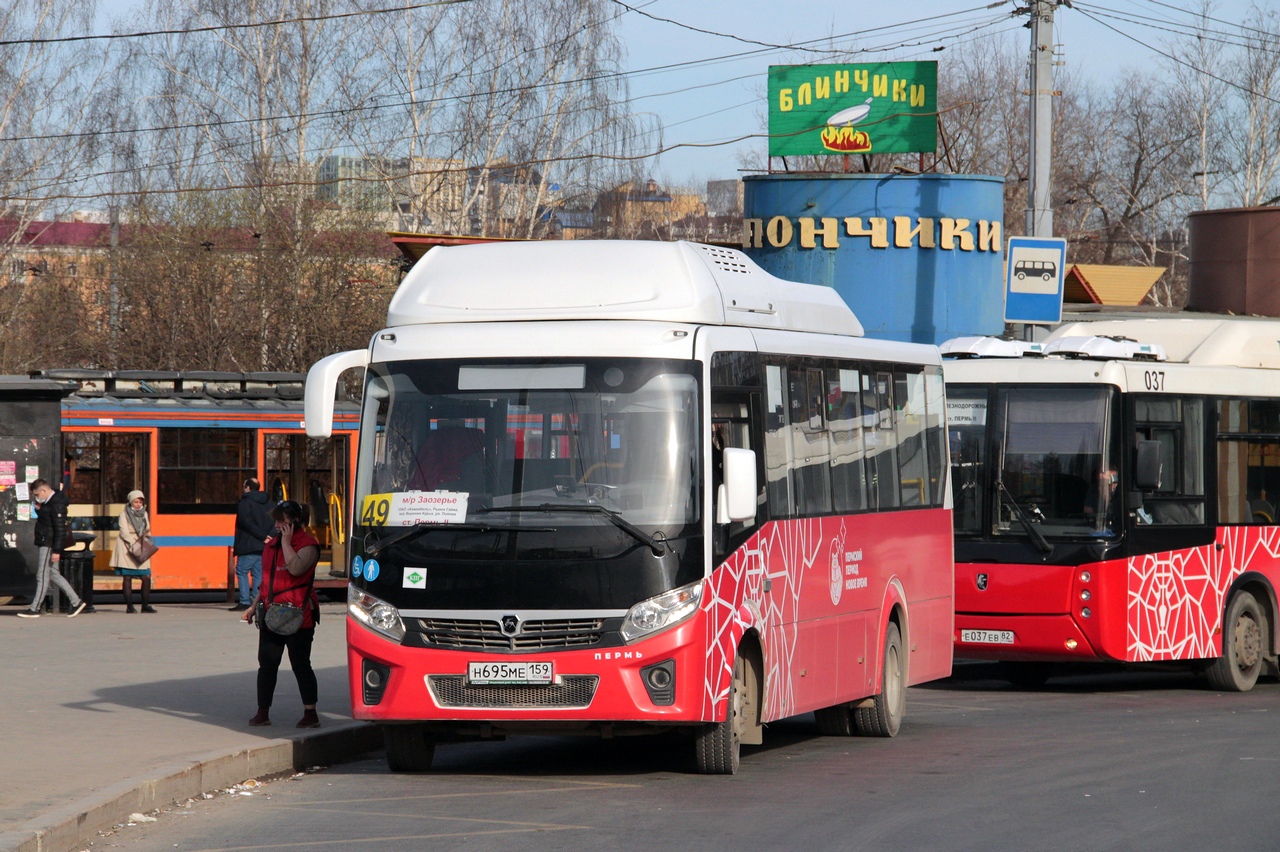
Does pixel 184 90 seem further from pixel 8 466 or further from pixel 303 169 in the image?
pixel 8 466

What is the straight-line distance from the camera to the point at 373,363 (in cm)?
1052

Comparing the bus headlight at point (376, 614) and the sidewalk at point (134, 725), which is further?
the bus headlight at point (376, 614)

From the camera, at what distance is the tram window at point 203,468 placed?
25344mm

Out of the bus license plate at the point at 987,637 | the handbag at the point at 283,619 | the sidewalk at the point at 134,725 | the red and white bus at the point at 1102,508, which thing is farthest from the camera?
the bus license plate at the point at 987,637

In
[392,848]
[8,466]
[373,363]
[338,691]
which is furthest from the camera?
[8,466]

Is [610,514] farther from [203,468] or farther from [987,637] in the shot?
[203,468]

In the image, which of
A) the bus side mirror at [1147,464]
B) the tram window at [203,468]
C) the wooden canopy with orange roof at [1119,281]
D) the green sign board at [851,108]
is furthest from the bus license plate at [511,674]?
the wooden canopy with orange roof at [1119,281]

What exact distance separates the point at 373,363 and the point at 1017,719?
614 cm

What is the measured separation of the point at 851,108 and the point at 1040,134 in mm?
11384

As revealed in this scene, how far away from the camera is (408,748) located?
10727 millimetres

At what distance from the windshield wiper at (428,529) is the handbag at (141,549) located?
13853 mm

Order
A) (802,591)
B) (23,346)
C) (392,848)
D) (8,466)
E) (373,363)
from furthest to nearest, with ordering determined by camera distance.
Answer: (23,346), (8,466), (802,591), (373,363), (392,848)

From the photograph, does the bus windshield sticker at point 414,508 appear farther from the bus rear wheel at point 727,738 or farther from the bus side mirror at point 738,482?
the bus rear wheel at point 727,738

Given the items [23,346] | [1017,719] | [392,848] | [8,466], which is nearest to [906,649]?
[1017,719]
